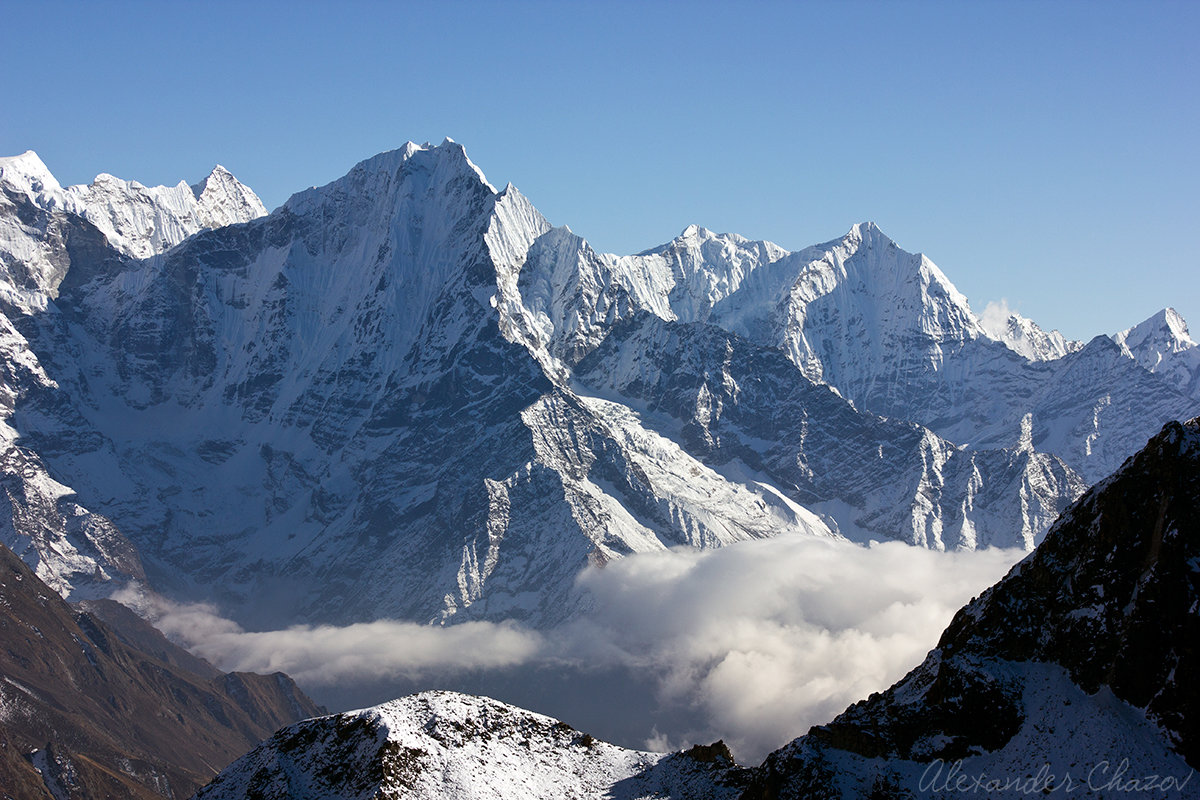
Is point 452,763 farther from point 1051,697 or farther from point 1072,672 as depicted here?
point 1072,672

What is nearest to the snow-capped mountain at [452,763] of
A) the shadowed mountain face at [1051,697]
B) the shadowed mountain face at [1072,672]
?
the shadowed mountain face at [1051,697]

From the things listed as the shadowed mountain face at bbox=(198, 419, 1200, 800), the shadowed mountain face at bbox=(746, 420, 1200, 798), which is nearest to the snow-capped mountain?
the shadowed mountain face at bbox=(198, 419, 1200, 800)

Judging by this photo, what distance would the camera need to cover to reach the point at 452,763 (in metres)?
130

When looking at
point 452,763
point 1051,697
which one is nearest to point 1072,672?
point 1051,697

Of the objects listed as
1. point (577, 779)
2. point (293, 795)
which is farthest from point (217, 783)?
point (577, 779)

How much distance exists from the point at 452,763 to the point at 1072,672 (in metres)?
64.7

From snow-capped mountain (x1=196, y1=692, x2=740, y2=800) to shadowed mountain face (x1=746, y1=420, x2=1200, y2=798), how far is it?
24.2 m

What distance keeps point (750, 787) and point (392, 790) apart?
3636 cm

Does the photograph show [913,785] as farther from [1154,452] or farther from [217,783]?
[217,783]

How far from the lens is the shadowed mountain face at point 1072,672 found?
98375 mm

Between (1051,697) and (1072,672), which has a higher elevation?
(1072,672)

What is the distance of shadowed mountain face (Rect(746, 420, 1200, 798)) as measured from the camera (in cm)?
9838

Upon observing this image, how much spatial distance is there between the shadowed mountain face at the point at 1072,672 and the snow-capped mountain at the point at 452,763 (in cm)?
2423

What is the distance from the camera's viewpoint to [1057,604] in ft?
355
